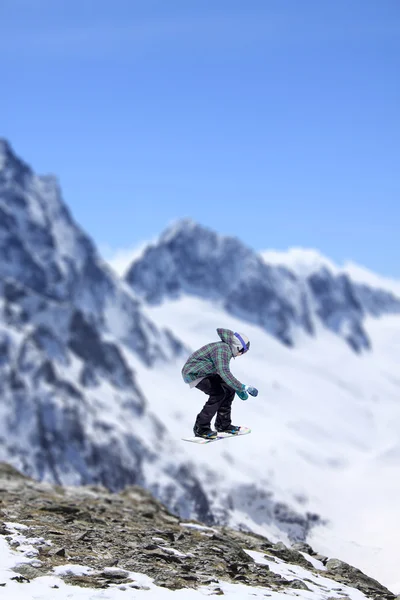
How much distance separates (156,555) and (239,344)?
6.51 meters

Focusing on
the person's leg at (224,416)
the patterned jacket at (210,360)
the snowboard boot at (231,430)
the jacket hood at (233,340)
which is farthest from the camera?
the person's leg at (224,416)

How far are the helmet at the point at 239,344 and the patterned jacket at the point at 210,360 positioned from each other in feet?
0.32

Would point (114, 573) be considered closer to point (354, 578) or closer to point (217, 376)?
point (217, 376)

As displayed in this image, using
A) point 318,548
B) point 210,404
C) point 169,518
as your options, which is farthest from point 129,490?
point 210,404

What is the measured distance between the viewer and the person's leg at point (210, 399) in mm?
19266

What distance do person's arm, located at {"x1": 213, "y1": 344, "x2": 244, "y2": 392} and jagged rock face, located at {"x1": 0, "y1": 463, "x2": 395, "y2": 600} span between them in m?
4.80

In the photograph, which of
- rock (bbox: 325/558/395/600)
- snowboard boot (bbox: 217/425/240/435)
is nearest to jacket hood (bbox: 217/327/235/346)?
snowboard boot (bbox: 217/425/240/435)

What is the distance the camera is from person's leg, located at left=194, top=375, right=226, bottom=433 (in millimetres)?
19266

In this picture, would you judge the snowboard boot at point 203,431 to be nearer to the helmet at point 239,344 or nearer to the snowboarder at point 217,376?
the snowboarder at point 217,376

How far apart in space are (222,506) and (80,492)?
936 centimetres

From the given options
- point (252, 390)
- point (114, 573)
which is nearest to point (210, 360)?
point (252, 390)

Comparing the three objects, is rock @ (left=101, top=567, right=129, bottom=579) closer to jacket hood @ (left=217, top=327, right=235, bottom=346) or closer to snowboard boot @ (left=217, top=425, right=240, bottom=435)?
snowboard boot @ (left=217, top=425, right=240, bottom=435)

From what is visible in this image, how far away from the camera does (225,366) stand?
18.7m

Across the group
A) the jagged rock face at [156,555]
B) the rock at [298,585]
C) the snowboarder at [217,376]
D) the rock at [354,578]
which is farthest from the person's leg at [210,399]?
the rock at [354,578]
